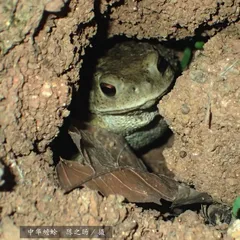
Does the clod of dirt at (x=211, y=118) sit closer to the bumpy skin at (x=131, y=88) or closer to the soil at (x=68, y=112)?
the soil at (x=68, y=112)

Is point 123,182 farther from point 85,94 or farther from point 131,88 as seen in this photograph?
point 85,94

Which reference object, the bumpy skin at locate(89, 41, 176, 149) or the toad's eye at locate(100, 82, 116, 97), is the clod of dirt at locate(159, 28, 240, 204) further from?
the toad's eye at locate(100, 82, 116, 97)

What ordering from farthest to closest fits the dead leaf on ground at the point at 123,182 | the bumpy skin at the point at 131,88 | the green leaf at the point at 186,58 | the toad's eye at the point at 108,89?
1. the green leaf at the point at 186,58
2. the toad's eye at the point at 108,89
3. the bumpy skin at the point at 131,88
4. the dead leaf on ground at the point at 123,182

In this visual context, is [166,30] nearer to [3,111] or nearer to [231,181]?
[231,181]

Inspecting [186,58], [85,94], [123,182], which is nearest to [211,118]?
[123,182]

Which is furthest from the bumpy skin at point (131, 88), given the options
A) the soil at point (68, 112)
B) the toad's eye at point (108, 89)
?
the soil at point (68, 112)

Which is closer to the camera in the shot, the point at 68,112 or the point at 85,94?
the point at 68,112

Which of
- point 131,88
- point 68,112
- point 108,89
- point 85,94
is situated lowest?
point 85,94
